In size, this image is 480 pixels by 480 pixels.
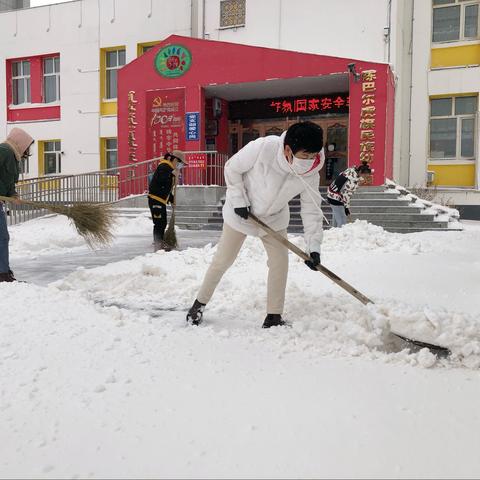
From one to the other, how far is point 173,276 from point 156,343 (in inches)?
89.6

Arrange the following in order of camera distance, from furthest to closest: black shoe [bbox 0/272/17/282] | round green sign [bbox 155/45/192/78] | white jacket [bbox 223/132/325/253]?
round green sign [bbox 155/45/192/78]
black shoe [bbox 0/272/17/282]
white jacket [bbox 223/132/325/253]

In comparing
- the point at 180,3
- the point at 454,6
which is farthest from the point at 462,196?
the point at 180,3

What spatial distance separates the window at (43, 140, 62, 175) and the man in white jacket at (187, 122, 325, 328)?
17.3m

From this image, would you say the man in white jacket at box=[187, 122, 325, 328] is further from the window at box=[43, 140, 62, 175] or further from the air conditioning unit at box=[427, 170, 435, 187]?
the window at box=[43, 140, 62, 175]

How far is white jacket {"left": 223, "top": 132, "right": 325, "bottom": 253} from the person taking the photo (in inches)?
131

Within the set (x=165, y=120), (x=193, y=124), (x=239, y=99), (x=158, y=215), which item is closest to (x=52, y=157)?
(x=165, y=120)

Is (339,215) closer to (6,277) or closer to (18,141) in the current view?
(18,141)

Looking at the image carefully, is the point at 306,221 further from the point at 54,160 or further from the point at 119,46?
the point at 54,160

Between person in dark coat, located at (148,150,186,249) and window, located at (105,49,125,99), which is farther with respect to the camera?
window, located at (105,49,125,99)

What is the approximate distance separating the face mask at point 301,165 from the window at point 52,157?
17732 millimetres

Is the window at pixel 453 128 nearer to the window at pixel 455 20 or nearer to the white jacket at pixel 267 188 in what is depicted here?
the window at pixel 455 20

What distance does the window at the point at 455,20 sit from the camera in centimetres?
1467

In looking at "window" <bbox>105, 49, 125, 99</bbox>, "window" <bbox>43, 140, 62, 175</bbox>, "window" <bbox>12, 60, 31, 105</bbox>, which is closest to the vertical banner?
"window" <bbox>105, 49, 125, 99</bbox>

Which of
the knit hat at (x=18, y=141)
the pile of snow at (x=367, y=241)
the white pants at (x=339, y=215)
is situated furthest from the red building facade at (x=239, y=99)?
the knit hat at (x=18, y=141)
